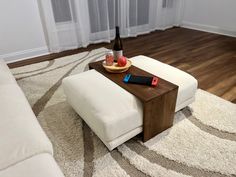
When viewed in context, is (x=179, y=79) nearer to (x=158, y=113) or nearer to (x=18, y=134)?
(x=158, y=113)

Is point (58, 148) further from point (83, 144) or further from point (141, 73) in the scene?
point (141, 73)

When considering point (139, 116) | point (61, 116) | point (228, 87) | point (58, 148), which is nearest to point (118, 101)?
point (139, 116)

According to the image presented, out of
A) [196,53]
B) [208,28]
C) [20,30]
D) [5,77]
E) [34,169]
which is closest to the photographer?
[34,169]

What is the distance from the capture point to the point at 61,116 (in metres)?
1.86

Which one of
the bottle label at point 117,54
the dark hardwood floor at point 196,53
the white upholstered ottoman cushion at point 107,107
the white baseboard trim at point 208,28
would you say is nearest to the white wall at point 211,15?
the white baseboard trim at point 208,28

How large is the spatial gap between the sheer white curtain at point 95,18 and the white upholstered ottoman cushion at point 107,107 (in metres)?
2.03

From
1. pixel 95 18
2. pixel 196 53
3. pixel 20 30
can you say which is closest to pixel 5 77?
pixel 20 30

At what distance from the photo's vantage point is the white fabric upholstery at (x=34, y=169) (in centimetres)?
85

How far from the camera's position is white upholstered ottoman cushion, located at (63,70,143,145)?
1.31 m

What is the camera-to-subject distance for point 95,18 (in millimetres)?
3621

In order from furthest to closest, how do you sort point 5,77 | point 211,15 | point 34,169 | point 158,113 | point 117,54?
point 211,15 < point 117,54 < point 5,77 < point 158,113 < point 34,169

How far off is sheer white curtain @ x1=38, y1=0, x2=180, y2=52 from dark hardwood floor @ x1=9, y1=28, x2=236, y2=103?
19 cm

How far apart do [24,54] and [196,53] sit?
9.27 feet

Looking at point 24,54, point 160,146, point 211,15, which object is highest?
point 211,15
